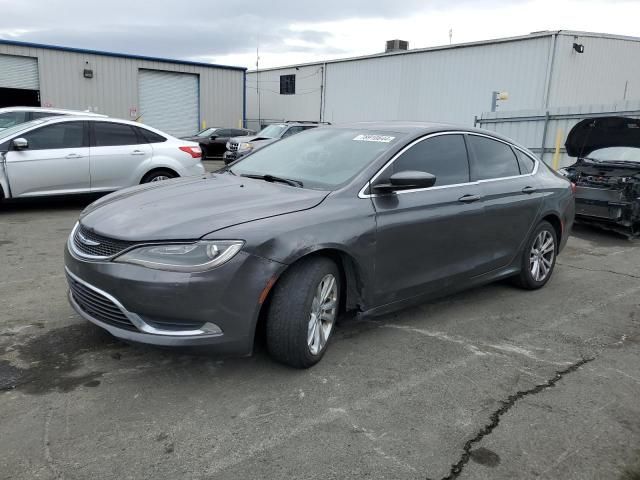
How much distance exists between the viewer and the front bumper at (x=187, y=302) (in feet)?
9.77

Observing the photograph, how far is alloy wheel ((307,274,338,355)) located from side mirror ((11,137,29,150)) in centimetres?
626

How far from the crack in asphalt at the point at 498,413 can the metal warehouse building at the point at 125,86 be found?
80.7 ft

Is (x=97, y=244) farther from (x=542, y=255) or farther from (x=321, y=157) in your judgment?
(x=542, y=255)

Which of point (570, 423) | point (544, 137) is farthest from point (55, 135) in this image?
point (544, 137)

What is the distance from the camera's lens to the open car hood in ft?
28.5

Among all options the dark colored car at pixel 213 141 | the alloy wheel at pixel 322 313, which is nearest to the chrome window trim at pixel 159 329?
the alloy wheel at pixel 322 313

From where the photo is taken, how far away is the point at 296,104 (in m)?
34.1

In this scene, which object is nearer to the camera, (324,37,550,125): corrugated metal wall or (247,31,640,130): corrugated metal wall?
(247,31,640,130): corrugated metal wall

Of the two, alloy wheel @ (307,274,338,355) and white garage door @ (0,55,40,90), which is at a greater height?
white garage door @ (0,55,40,90)

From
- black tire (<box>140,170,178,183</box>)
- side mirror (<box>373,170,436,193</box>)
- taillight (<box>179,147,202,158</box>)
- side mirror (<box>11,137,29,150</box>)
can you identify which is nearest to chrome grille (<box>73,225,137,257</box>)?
side mirror (<box>373,170,436,193</box>)

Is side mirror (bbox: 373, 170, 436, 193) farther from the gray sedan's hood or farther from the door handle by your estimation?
the door handle

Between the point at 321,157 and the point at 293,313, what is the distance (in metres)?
1.50

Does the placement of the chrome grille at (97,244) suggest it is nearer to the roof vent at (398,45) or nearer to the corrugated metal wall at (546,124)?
the corrugated metal wall at (546,124)

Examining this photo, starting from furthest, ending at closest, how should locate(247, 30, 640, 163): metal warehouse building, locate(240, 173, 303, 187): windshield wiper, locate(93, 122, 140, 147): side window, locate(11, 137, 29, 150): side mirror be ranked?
locate(247, 30, 640, 163): metal warehouse building → locate(93, 122, 140, 147): side window → locate(11, 137, 29, 150): side mirror → locate(240, 173, 303, 187): windshield wiper
